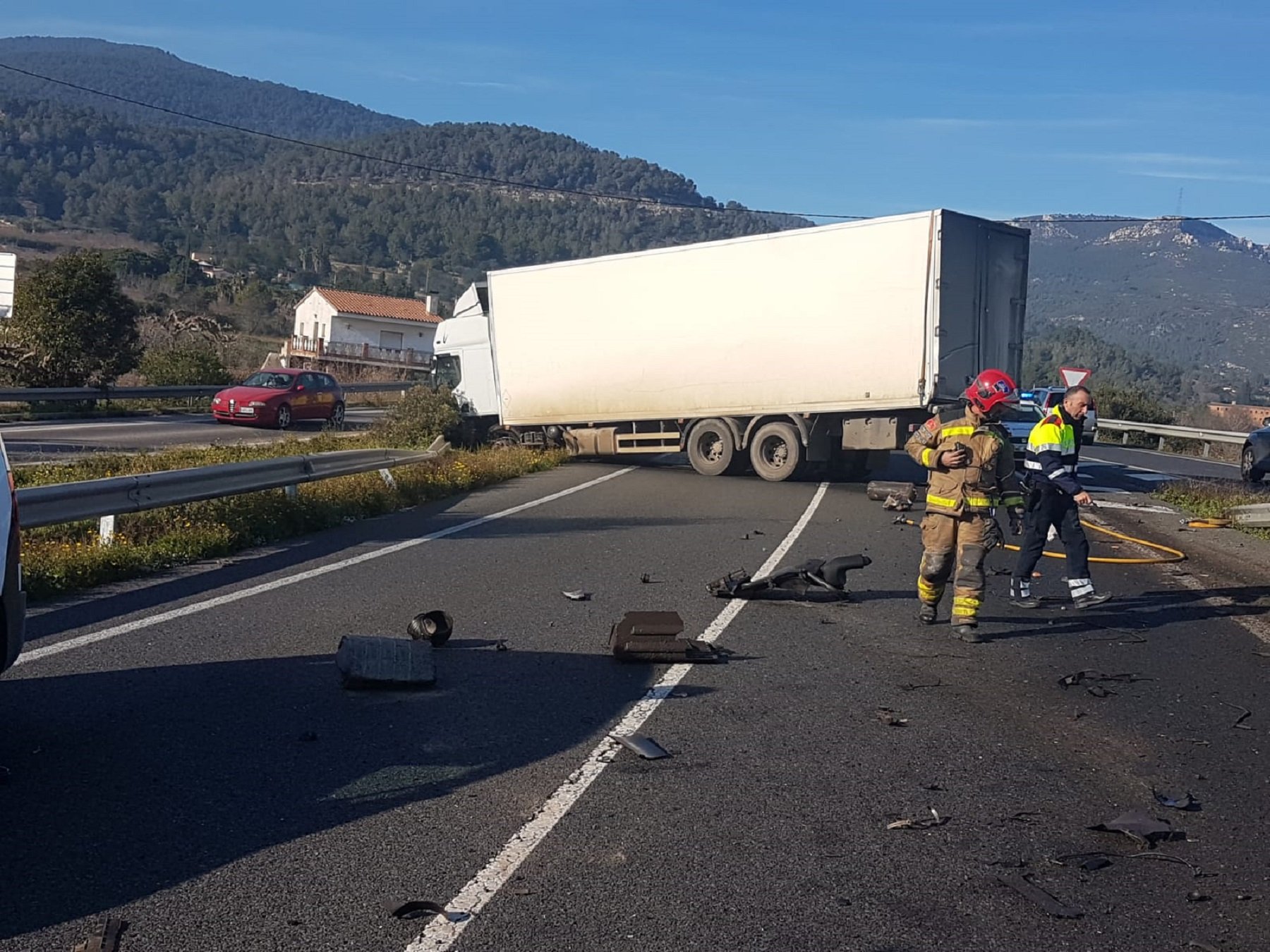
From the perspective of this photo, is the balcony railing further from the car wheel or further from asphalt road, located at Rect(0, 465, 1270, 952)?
asphalt road, located at Rect(0, 465, 1270, 952)

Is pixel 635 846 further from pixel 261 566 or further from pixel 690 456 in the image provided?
pixel 690 456

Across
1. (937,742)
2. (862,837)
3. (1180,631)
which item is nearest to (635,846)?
(862,837)

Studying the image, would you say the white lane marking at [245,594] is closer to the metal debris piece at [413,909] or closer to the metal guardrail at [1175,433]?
the metal debris piece at [413,909]

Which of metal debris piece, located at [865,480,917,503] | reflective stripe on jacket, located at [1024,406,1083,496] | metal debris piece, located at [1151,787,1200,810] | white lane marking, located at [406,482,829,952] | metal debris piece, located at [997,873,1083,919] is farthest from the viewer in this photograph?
metal debris piece, located at [865,480,917,503]

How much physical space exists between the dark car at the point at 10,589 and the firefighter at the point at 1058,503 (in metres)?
7.39

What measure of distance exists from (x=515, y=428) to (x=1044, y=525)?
51.1 ft

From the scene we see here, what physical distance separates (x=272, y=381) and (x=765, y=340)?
54.0ft

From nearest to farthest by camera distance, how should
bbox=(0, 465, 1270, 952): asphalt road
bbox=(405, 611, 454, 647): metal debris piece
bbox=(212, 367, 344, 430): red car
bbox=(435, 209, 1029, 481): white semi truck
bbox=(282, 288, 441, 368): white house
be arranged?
bbox=(0, 465, 1270, 952): asphalt road → bbox=(405, 611, 454, 647): metal debris piece → bbox=(435, 209, 1029, 481): white semi truck → bbox=(212, 367, 344, 430): red car → bbox=(282, 288, 441, 368): white house

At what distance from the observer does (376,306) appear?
89.8m

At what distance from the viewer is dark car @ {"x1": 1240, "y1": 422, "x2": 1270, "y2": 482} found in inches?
890

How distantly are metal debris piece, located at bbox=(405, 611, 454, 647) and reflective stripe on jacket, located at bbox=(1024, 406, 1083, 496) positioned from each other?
5123mm

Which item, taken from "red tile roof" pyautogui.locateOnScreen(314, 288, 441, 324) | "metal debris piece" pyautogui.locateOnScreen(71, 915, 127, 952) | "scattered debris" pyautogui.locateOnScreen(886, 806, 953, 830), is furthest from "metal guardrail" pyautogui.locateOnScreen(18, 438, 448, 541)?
"red tile roof" pyautogui.locateOnScreen(314, 288, 441, 324)

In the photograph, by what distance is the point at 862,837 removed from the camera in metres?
4.77

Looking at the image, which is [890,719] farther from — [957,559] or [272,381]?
[272,381]
